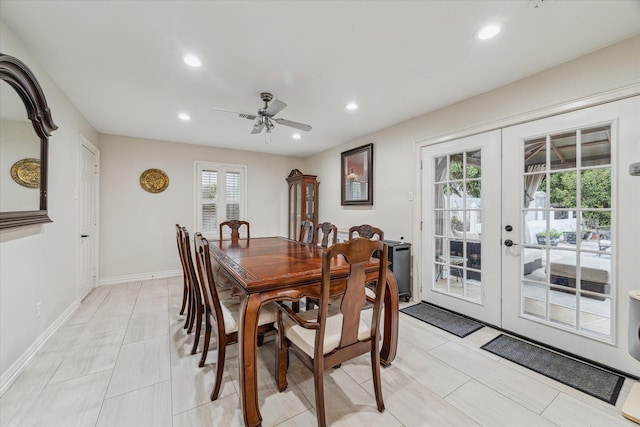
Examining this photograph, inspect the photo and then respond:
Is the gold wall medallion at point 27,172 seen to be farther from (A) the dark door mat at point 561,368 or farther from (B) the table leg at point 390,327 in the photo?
(A) the dark door mat at point 561,368

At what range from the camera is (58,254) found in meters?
2.65

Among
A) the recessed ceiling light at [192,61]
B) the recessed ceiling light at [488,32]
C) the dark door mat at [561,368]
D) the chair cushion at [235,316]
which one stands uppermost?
the recessed ceiling light at [488,32]

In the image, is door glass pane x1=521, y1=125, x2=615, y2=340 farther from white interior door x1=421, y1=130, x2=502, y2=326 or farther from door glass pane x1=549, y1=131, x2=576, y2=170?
white interior door x1=421, y1=130, x2=502, y2=326

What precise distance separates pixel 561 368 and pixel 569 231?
1.10 meters

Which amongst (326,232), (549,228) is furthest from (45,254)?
(549,228)

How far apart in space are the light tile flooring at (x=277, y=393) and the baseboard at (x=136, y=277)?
198 cm

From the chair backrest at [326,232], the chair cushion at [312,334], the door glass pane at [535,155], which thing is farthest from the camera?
the chair backrest at [326,232]

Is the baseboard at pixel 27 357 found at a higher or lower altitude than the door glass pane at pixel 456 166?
lower

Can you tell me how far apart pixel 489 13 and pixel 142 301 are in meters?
4.64

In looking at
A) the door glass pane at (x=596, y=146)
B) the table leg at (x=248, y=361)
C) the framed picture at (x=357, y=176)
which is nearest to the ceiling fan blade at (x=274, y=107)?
the table leg at (x=248, y=361)

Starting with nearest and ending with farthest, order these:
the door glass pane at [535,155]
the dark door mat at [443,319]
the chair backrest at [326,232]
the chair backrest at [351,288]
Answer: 1. the chair backrest at [351,288]
2. the door glass pane at [535,155]
3. the dark door mat at [443,319]
4. the chair backrest at [326,232]

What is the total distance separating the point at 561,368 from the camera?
78.8 inches

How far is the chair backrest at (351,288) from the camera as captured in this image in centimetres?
133

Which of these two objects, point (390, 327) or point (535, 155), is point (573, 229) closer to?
point (535, 155)
